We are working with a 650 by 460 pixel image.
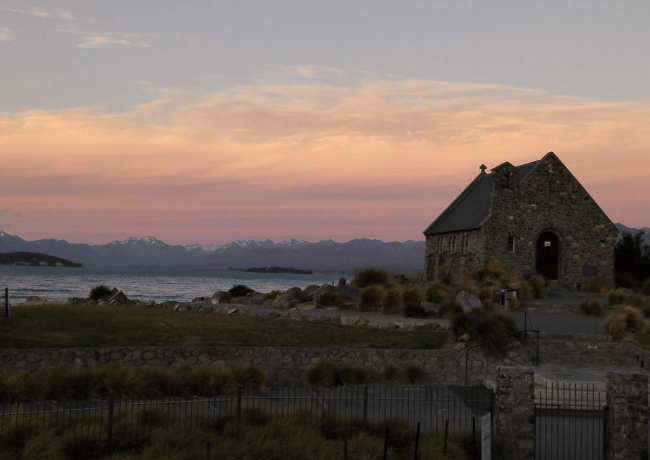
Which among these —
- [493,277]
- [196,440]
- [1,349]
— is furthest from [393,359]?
[493,277]

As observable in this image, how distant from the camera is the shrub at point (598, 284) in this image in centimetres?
4094

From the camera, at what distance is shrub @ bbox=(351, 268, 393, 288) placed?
3750cm

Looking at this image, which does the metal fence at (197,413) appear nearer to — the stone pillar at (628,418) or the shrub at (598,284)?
the stone pillar at (628,418)

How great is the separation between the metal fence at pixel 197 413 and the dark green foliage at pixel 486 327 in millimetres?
2859

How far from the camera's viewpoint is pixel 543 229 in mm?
42281

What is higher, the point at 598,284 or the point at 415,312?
the point at 598,284

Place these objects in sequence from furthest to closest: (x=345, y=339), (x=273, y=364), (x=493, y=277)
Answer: (x=493, y=277)
(x=345, y=339)
(x=273, y=364)

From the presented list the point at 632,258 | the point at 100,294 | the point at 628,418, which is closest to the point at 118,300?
the point at 100,294

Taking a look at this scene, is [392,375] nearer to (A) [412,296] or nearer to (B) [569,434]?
(B) [569,434]

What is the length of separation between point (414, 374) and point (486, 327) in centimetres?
310

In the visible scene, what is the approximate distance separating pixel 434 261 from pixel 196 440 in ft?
121

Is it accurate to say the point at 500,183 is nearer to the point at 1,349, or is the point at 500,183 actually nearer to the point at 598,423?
the point at 598,423

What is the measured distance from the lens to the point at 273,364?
22.0 meters

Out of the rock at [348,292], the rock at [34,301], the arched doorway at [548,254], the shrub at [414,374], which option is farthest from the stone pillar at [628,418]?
the arched doorway at [548,254]
